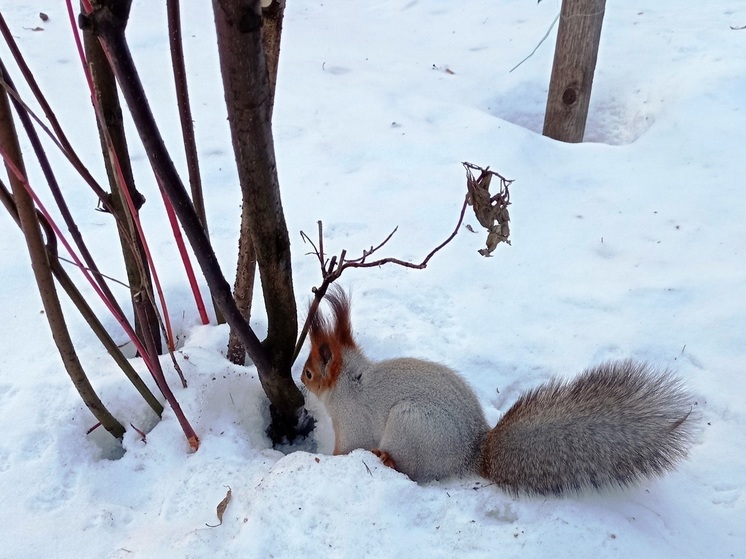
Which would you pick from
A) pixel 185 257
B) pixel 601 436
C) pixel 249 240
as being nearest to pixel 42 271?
pixel 185 257

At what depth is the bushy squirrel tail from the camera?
1.36 m

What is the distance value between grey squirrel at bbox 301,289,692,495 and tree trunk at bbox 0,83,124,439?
0.54 metres

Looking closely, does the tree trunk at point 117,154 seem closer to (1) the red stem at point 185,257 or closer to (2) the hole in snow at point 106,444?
(1) the red stem at point 185,257

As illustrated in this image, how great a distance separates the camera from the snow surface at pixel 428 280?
4.39 feet

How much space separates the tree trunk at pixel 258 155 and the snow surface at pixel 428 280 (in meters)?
0.30

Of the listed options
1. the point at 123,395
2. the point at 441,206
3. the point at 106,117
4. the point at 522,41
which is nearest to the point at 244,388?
the point at 123,395

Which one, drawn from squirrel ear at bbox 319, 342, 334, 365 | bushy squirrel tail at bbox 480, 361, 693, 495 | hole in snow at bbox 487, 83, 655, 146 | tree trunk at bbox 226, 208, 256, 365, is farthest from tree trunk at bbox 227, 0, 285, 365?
hole in snow at bbox 487, 83, 655, 146

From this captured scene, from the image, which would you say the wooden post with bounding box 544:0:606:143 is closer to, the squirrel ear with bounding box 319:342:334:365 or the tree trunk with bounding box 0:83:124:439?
the squirrel ear with bounding box 319:342:334:365

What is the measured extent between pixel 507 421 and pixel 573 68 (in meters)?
2.20

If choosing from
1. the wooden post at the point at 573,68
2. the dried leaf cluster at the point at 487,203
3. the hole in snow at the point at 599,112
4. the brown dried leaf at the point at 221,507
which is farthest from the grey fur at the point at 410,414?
the hole in snow at the point at 599,112

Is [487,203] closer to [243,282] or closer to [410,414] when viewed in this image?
[410,414]

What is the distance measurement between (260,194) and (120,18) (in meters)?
0.42

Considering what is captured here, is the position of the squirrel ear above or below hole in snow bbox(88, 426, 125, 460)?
above

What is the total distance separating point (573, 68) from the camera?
315 cm
